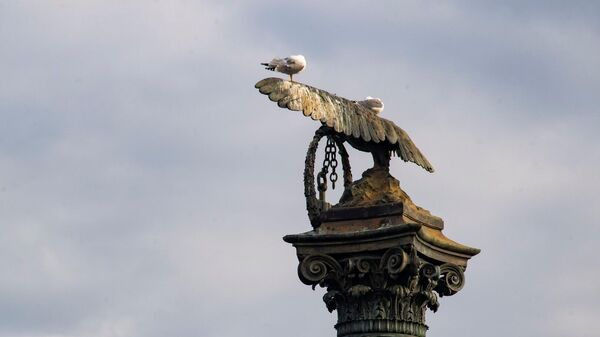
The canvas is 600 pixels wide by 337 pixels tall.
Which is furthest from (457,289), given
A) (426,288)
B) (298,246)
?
(298,246)

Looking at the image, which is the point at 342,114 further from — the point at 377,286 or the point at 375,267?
the point at 377,286

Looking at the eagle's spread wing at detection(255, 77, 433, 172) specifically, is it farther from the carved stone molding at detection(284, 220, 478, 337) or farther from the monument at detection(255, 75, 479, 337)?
the carved stone molding at detection(284, 220, 478, 337)

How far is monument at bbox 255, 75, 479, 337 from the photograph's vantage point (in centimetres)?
2639

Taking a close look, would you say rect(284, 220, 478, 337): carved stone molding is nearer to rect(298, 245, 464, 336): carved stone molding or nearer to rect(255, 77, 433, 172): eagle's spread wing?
rect(298, 245, 464, 336): carved stone molding

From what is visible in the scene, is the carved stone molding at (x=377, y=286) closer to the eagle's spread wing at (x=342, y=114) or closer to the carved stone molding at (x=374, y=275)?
the carved stone molding at (x=374, y=275)

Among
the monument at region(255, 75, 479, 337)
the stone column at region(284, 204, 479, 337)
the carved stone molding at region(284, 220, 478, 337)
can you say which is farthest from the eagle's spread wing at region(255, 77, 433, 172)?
the carved stone molding at region(284, 220, 478, 337)

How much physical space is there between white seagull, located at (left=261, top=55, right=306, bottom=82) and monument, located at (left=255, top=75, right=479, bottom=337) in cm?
70

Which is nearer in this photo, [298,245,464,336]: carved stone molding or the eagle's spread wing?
the eagle's spread wing

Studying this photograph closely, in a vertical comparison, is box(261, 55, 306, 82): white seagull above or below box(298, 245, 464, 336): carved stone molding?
above

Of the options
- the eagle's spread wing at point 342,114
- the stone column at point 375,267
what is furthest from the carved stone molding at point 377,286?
the eagle's spread wing at point 342,114

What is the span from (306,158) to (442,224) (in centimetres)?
238

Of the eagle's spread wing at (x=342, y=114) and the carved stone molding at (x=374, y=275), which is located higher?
the eagle's spread wing at (x=342, y=114)

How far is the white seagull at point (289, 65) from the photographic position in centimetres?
2727

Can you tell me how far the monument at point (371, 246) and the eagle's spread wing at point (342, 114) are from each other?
0.05 ft
